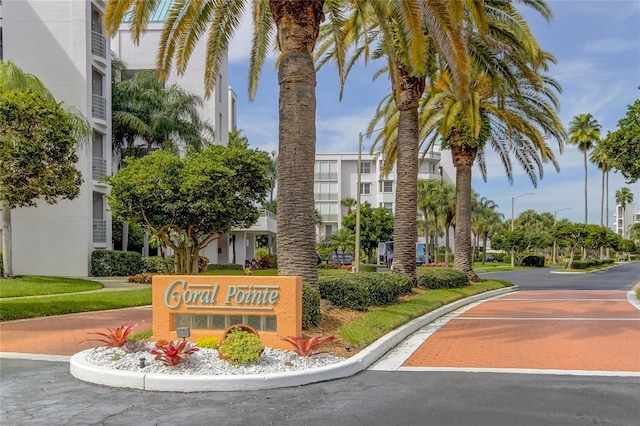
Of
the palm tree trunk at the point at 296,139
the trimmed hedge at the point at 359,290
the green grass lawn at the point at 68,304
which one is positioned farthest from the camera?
the green grass lawn at the point at 68,304

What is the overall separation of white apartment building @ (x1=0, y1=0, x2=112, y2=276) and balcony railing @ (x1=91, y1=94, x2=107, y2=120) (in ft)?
2.93

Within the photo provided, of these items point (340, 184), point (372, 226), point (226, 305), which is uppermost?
point (340, 184)

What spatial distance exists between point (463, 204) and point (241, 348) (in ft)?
66.2

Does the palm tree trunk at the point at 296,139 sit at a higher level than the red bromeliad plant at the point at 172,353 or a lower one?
higher

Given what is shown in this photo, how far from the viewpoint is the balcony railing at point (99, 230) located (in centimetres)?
3325

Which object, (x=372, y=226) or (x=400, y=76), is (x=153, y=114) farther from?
(x=372, y=226)

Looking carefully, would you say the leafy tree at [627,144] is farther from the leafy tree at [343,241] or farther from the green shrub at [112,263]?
the leafy tree at [343,241]

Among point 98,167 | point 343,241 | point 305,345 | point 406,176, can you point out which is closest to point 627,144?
point 406,176

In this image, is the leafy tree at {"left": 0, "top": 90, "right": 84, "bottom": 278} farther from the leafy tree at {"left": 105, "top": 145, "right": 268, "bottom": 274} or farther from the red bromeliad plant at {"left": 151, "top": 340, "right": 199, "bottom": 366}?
the red bromeliad plant at {"left": 151, "top": 340, "right": 199, "bottom": 366}

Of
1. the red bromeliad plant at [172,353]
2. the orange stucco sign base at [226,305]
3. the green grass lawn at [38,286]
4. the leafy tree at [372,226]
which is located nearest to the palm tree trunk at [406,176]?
the orange stucco sign base at [226,305]

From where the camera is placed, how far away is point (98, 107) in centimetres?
3359

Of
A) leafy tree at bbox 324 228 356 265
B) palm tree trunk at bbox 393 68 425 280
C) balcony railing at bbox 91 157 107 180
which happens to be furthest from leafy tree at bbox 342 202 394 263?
palm tree trunk at bbox 393 68 425 280

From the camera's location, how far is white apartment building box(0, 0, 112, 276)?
30.9m

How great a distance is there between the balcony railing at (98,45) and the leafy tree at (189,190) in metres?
9.83
